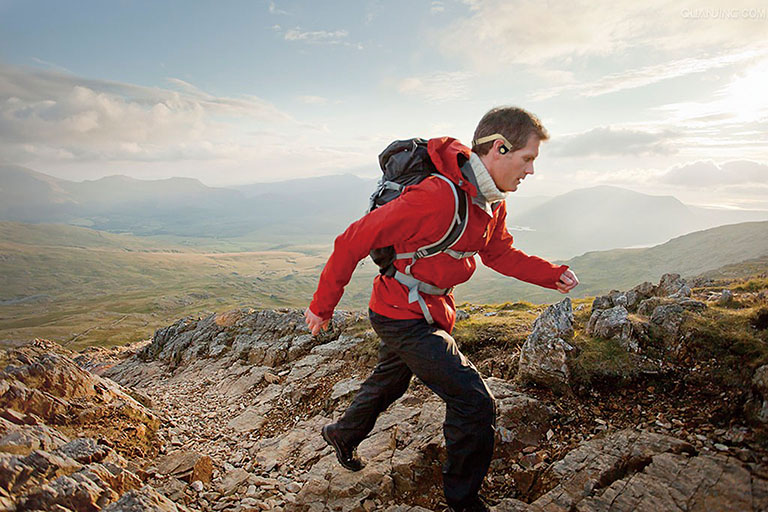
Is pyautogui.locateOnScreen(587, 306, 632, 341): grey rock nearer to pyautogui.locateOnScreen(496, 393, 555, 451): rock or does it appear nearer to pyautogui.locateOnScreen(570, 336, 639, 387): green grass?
pyautogui.locateOnScreen(570, 336, 639, 387): green grass

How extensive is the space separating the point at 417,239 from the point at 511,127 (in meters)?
Result: 1.93

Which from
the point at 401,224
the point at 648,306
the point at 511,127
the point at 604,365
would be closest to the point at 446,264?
the point at 401,224

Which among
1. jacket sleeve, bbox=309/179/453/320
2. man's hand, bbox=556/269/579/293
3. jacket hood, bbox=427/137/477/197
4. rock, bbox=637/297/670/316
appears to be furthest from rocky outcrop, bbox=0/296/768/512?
jacket hood, bbox=427/137/477/197

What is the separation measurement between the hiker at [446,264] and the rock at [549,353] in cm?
314

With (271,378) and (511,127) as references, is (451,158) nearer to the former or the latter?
(511,127)

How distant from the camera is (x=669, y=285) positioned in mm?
12781

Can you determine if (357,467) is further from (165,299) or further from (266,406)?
(165,299)

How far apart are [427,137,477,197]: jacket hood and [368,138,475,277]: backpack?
8cm

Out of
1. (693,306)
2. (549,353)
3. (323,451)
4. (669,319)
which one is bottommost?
(323,451)

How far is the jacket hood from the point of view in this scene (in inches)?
193

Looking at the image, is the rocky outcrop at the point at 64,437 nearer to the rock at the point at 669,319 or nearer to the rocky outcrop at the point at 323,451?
the rocky outcrop at the point at 323,451

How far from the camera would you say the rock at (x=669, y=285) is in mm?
12211

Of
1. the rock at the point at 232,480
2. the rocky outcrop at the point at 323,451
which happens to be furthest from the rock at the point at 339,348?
the rock at the point at 232,480

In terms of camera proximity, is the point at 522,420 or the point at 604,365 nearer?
the point at 522,420
